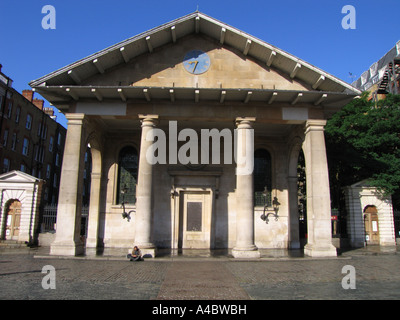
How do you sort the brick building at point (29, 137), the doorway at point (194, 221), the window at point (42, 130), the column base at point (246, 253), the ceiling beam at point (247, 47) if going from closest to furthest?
the column base at point (246, 253), the ceiling beam at point (247, 47), the doorway at point (194, 221), the brick building at point (29, 137), the window at point (42, 130)

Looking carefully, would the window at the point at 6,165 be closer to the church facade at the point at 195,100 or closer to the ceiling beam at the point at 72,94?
the church facade at the point at 195,100

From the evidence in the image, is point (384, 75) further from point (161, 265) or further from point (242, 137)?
point (161, 265)

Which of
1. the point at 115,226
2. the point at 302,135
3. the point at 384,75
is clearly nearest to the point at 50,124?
the point at 115,226

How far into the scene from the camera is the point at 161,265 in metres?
13.6

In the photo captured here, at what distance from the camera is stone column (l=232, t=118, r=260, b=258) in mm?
15820

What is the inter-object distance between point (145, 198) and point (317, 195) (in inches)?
321

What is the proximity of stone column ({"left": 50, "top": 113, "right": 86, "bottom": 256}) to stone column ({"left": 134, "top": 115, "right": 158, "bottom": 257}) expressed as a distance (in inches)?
112

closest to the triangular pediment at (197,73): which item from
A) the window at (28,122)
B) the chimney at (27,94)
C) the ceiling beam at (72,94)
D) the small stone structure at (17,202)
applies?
the ceiling beam at (72,94)

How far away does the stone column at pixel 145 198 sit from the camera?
1598cm

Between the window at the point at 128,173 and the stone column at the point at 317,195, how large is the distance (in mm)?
10374

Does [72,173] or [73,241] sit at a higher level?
[72,173]

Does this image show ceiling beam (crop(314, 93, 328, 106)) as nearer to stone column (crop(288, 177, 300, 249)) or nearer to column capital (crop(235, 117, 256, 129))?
column capital (crop(235, 117, 256, 129))

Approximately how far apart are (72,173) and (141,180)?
327 cm

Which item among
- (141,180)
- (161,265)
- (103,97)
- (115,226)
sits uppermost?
(103,97)
